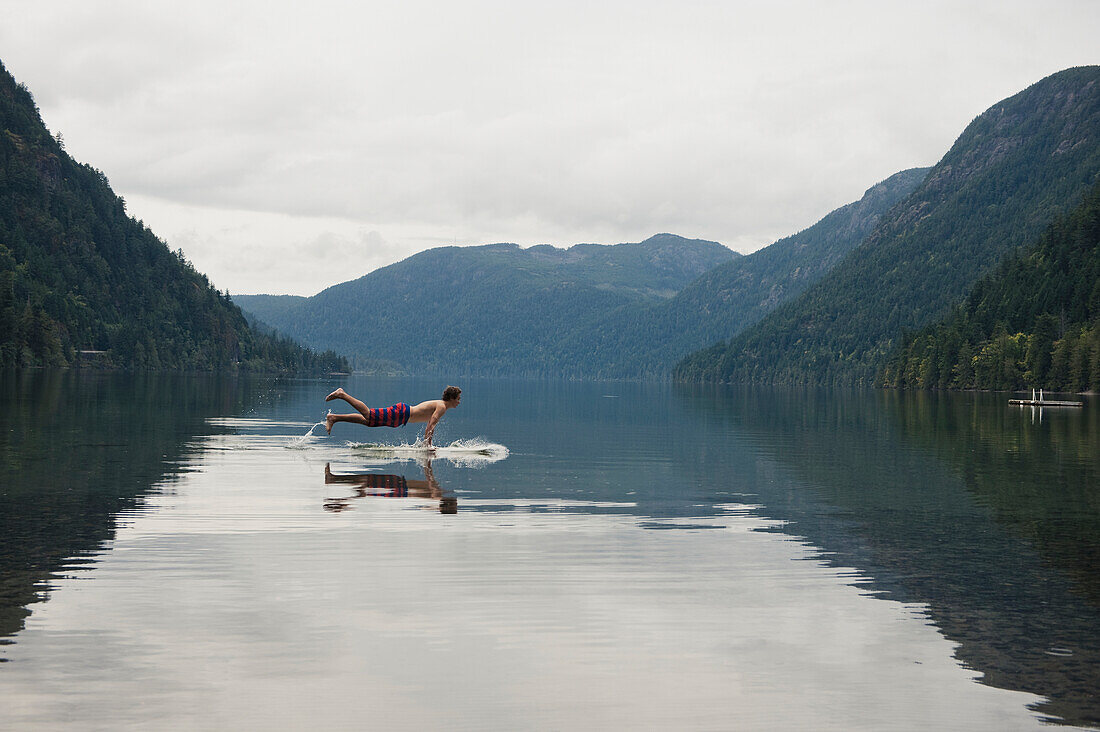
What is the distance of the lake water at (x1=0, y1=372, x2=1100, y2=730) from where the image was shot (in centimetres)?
1193

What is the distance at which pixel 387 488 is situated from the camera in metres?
32.2

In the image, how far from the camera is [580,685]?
12.6m

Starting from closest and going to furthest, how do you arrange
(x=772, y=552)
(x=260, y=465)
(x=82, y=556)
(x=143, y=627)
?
(x=143, y=627) → (x=82, y=556) → (x=772, y=552) → (x=260, y=465)

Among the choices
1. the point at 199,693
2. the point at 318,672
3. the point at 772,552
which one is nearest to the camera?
the point at 199,693

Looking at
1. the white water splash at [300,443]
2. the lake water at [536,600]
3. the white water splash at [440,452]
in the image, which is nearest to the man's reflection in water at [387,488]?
the lake water at [536,600]

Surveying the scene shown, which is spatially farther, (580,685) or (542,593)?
(542,593)

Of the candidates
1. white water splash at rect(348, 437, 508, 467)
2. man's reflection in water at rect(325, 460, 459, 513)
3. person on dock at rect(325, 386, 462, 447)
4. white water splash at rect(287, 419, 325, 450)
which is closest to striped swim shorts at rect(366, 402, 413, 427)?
person on dock at rect(325, 386, 462, 447)

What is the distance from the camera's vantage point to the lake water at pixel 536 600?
11930 mm

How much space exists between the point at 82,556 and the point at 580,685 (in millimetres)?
11295

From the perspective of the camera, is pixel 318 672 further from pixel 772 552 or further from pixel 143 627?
pixel 772 552

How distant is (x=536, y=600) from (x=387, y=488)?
52.6ft

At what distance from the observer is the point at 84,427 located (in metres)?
53.7

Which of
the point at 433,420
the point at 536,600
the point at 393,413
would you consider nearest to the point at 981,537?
the point at 536,600

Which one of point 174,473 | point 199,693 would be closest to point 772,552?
point 199,693
